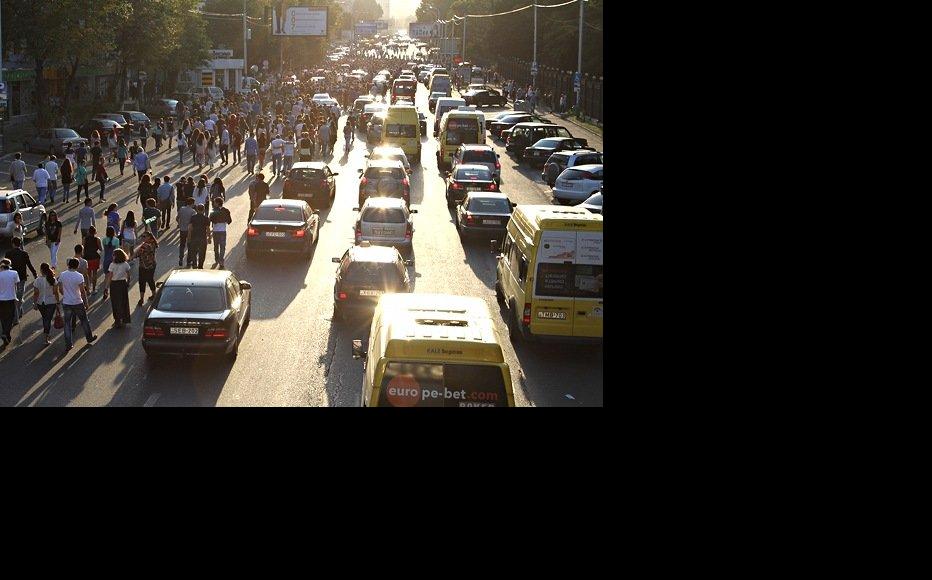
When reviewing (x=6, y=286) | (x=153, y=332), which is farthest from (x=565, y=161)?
(x=153, y=332)

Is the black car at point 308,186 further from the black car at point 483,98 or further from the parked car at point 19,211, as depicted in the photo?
the black car at point 483,98

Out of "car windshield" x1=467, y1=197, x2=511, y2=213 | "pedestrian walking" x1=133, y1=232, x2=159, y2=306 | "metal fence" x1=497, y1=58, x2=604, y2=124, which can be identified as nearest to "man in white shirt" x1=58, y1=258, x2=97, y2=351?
"pedestrian walking" x1=133, y1=232, x2=159, y2=306

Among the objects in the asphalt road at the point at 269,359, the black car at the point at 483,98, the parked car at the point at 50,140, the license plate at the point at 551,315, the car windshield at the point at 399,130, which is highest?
the black car at the point at 483,98

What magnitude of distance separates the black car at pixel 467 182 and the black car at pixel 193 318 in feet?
56.3

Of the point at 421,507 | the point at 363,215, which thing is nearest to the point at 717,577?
the point at 421,507

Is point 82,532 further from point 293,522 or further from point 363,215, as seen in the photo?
point 363,215

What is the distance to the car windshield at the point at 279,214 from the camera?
25672mm

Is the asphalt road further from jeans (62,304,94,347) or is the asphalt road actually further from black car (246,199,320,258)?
black car (246,199,320,258)

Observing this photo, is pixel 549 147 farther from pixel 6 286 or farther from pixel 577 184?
pixel 6 286

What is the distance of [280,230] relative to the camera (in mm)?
25219

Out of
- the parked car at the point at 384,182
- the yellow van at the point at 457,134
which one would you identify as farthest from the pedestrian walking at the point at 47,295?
the yellow van at the point at 457,134

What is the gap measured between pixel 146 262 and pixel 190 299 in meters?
3.95

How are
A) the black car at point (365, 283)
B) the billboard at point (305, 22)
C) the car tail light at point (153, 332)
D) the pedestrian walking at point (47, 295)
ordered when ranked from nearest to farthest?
the car tail light at point (153, 332) → the pedestrian walking at point (47, 295) → the black car at point (365, 283) → the billboard at point (305, 22)

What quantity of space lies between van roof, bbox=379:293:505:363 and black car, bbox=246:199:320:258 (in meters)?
12.0
